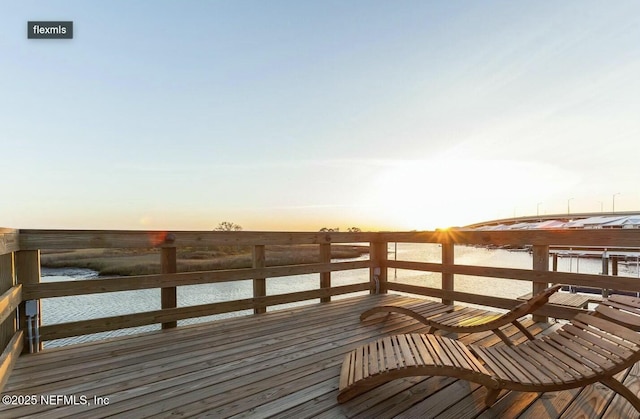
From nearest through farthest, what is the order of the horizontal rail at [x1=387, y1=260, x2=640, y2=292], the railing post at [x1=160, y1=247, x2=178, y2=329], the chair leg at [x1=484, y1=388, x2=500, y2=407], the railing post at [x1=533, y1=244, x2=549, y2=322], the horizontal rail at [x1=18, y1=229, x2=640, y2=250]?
the chair leg at [x1=484, y1=388, x2=500, y2=407] < the horizontal rail at [x1=18, y1=229, x2=640, y2=250] < the horizontal rail at [x1=387, y1=260, x2=640, y2=292] < the railing post at [x1=160, y1=247, x2=178, y2=329] < the railing post at [x1=533, y1=244, x2=549, y2=322]

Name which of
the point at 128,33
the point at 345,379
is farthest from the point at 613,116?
the point at 128,33

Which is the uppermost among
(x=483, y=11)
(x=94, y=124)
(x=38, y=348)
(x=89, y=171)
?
(x=483, y=11)

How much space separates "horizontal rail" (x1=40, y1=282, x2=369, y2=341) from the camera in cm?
305

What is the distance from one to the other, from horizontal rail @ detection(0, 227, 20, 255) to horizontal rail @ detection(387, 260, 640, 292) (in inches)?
178

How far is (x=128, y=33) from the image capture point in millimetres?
6414

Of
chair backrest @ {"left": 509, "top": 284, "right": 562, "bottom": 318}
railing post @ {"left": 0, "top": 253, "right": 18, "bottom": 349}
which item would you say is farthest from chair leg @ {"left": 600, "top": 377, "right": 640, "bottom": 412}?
railing post @ {"left": 0, "top": 253, "right": 18, "bottom": 349}

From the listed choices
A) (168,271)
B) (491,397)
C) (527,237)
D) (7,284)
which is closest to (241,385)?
(491,397)

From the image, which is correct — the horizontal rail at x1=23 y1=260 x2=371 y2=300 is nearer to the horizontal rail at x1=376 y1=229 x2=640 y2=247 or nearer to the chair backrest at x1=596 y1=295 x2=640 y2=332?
the horizontal rail at x1=376 y1=229 x2=640 y2=247

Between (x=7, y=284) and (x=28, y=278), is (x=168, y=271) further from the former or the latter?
(x=7, y=284)

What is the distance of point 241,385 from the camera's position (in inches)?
87.4

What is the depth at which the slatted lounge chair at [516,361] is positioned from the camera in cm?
179

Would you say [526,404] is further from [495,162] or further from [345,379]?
[495,162]

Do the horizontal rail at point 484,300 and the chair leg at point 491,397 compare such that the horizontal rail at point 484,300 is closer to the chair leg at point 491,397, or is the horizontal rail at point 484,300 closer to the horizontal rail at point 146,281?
the horizontal rail at point 146,281

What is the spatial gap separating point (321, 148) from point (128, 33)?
523 centimetres
